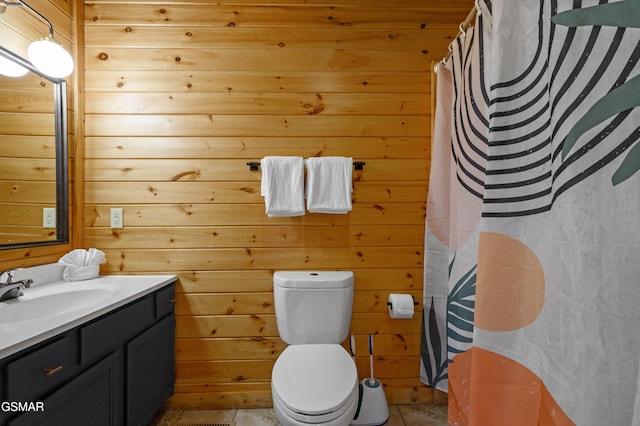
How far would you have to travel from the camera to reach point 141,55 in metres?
1.68

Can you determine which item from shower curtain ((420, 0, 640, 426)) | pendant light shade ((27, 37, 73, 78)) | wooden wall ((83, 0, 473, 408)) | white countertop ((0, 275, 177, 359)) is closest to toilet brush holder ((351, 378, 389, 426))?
wooden wall ((83, 0, 473, 408))

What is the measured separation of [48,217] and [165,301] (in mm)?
739

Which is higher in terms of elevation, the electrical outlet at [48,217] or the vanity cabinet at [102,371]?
the electrical outlet at [48,217]

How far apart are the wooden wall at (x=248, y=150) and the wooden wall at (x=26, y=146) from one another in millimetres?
177

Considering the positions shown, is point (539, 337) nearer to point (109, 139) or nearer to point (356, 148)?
point (356, 148)

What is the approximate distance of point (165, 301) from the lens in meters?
1.55

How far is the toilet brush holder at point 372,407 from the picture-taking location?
4.96 ft

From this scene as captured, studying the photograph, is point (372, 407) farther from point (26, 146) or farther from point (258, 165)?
point (26, 146)

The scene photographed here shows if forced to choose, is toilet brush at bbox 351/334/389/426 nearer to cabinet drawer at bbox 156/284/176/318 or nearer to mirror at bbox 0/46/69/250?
cabinet drawer at bbox 156/284/176/318

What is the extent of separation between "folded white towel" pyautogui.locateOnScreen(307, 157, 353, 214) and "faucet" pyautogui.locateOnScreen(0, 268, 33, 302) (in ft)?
4.23

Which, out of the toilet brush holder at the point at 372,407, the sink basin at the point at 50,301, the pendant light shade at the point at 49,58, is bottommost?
the toilet brush holder at the point at 372,407

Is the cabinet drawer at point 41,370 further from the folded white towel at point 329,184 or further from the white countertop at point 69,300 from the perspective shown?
the folded white towel at point 329,184

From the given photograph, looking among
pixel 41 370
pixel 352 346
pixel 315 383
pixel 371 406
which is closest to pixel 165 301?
pixel 41 370

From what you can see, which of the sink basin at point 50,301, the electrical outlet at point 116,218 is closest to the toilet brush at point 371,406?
the sink basin at point 50,301
